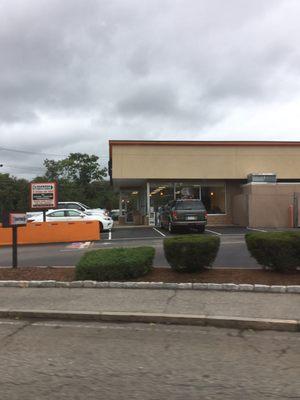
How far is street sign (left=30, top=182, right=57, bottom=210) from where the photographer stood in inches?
843

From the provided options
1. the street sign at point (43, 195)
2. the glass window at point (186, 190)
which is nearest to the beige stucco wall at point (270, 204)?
the glass window at point (186, 190)

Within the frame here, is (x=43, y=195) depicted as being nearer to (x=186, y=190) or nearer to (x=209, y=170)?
(x=186, y=190)

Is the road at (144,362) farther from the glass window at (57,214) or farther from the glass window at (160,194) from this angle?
the glass window at (160,194)

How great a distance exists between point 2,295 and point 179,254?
3794 mm

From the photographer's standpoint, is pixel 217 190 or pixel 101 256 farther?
pixel 217 190

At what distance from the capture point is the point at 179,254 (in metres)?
10.3

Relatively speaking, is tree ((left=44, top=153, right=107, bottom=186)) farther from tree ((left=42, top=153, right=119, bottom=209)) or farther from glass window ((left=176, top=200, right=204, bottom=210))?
glass window ((left=176, top=200, right=204, bottom=210))

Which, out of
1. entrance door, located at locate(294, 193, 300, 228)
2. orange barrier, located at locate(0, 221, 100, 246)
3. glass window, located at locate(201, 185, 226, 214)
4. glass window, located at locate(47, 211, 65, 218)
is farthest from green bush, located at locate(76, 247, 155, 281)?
glass window, located at locate(201, 185, 226, 214)

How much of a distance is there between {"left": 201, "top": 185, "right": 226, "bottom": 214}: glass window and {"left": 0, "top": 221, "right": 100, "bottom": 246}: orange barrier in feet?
36.3

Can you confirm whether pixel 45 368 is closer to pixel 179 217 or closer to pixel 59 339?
pixel 59 339

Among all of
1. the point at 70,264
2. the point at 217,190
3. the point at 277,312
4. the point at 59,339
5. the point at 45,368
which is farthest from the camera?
the point at 217,190

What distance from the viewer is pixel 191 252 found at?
404 inches

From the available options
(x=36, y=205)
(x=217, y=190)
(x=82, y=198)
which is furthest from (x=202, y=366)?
(x=82, y=198)

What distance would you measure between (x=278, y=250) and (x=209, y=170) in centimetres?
1986
